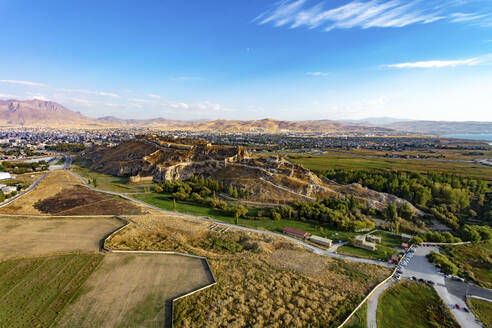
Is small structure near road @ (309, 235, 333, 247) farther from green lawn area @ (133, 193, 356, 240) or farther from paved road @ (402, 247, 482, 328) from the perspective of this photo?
paved road @ (402, 247, 482, 328)

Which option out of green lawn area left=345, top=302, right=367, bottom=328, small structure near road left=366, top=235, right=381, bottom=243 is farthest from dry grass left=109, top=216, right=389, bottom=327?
small structure near road left=366, top=235, right=381, bottom=243

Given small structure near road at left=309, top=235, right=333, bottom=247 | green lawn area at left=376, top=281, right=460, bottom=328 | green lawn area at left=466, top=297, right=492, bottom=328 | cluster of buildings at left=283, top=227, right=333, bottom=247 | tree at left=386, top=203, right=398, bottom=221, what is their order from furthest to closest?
tree at left=386, top=203, right=398, bottom=221
cluster of buildings at left=283, top=227, right=333, bottom=247
small structure near road at left=309, top=235, right=333, bottom=247
green lawn area at left=466, top=297, right=492, bottom=328
green lawn area at left=376, top=281, right=460, bottom=328

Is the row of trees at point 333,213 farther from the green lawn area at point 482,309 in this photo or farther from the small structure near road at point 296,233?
the green lawn area at point 482,309

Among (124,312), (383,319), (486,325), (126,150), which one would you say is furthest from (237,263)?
(126,150)

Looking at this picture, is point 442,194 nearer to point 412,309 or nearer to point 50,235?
point 412,309

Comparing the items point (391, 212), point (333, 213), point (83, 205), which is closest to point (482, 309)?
point (333, 213)

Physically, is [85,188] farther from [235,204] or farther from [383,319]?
[383,319]

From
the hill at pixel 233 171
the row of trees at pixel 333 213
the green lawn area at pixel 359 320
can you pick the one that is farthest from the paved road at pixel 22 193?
the green lawn area at pixel 359 320
